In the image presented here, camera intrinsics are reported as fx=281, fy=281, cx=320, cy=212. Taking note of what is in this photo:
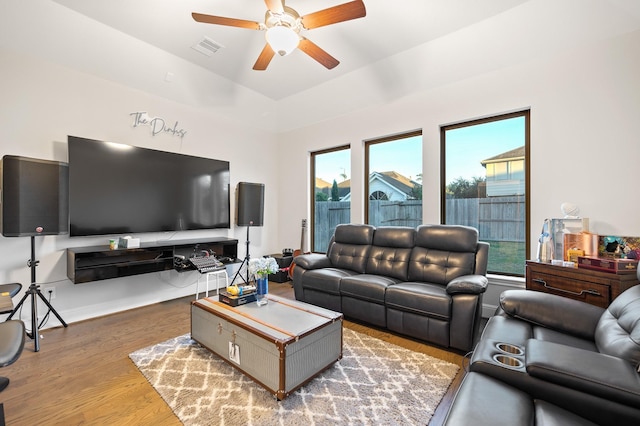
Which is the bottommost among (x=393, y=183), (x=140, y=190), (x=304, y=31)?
(x=140, y=190)

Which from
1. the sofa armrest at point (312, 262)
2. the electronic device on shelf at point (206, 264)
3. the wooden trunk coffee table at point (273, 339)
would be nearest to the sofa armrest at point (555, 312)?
the wooden trunk coffee table at point (273, 339)

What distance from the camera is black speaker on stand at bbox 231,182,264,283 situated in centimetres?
448

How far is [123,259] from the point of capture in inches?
127

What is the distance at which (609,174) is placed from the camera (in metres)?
2.59

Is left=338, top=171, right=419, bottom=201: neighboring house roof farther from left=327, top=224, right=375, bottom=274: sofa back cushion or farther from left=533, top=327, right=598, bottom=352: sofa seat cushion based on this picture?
left=533, top=327, right=598, bottom=352: sofa seat cushion

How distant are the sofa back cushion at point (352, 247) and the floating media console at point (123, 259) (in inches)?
69.0

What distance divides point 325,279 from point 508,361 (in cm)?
206

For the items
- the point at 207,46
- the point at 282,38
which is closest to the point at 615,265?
the point at 282,38

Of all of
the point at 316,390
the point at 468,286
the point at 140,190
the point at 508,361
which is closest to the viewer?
the point at 508,361

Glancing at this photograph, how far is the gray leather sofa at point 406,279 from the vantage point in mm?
2424

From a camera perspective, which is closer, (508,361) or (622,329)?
(508,361)

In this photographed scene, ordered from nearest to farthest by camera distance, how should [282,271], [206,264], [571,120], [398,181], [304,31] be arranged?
[571,120], [304,31], [206,264], [398,181], [282,271]

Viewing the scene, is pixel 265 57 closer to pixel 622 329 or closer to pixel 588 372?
pixel 588 372

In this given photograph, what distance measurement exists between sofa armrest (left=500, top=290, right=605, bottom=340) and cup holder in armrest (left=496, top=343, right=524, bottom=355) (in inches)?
19.0
